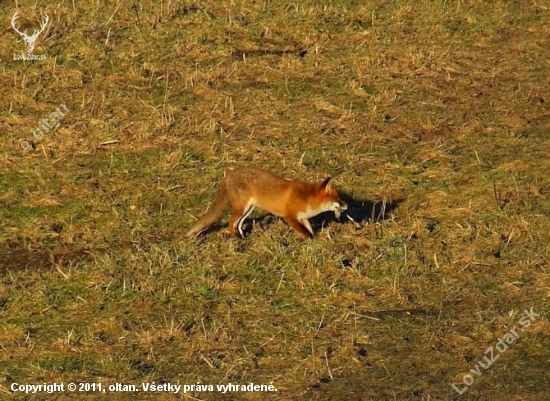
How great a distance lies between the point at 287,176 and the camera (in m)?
12.4

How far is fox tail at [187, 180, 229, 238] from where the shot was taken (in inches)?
426

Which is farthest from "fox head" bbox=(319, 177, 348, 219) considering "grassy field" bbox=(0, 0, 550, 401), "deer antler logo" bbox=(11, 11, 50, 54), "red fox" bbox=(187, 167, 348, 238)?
"deer antler logo" bbox=(11, 11, 50, 54)

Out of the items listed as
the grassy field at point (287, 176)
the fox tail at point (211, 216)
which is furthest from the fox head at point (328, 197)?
the fox tail at point (211, 216)

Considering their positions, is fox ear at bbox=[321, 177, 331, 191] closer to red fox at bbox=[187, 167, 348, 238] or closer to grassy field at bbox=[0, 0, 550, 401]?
red fox at bbox=[187, 167, 348, 238]

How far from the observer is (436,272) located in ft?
32.9

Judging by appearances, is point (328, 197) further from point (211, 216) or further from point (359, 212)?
point (211, 216)

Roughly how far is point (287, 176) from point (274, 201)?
1.63 m

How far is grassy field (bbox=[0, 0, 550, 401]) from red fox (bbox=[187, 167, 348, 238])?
0.22 meters

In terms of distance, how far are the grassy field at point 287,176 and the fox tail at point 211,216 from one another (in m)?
0.15

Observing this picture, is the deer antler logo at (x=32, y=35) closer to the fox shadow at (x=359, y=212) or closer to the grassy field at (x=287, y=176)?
the grassy field at (x=287, y=176)

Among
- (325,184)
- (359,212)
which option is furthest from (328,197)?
(359,212)

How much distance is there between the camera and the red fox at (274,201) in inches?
423

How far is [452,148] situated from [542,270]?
3.46 meters

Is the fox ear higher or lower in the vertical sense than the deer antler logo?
higher
